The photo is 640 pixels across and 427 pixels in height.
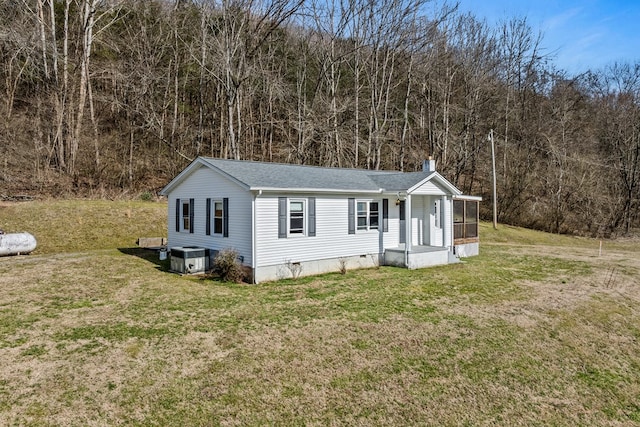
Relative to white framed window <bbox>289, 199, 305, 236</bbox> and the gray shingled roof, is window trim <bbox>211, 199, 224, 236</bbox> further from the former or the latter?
white framed window <bbox>289, 199, 305, 236</bbox>

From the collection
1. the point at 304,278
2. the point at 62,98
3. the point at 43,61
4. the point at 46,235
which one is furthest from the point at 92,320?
the point at 43,61

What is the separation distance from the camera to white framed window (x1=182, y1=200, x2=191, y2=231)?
14.7m

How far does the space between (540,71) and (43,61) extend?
128 feet

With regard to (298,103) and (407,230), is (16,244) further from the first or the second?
(298,103)

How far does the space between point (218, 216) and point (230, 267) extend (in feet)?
7.41

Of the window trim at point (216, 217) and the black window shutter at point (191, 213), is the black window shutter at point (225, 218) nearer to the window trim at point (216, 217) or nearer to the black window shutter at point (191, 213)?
the window trim at point (216, 217)

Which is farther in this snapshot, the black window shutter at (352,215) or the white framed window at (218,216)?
the black window shutter at (352,215)

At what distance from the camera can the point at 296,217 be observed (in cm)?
1280

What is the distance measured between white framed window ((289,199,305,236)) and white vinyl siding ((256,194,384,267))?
17cm

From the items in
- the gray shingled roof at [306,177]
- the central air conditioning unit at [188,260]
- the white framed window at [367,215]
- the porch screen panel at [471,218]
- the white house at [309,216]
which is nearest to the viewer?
the white house at [309,216]

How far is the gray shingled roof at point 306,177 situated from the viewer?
41.0 feet

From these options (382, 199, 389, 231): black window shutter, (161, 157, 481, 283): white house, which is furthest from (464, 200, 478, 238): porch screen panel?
(382, 199, 389, 231): black window shutter

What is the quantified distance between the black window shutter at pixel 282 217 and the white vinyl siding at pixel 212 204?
3.26 ft

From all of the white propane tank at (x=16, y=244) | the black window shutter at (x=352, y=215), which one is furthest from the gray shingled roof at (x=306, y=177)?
the white propane tank at (x=16, y=244)
